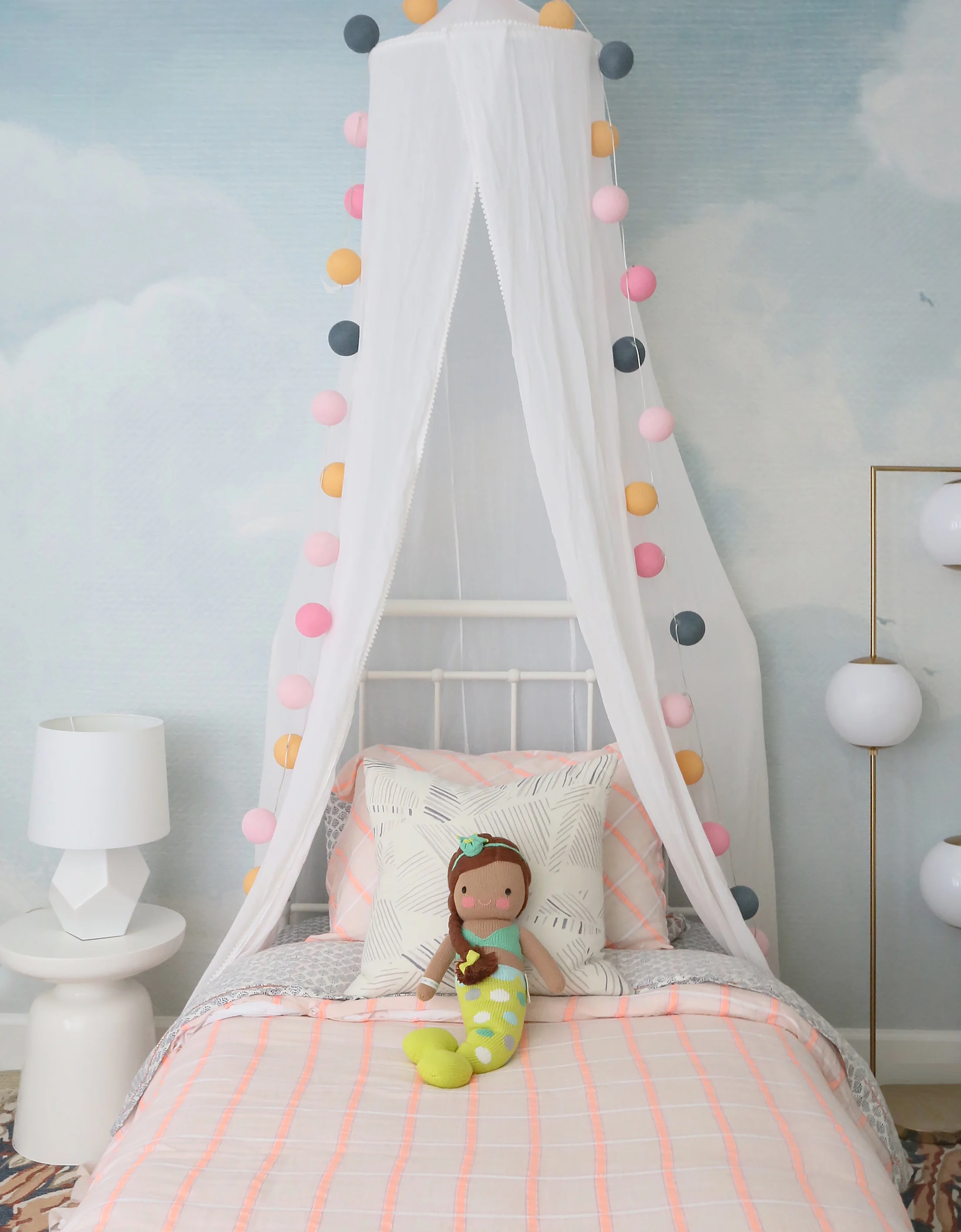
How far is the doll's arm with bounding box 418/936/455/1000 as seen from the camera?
1928 mm

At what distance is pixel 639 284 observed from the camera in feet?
7.33

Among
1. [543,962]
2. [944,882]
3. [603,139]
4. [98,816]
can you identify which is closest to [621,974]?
[543,962]

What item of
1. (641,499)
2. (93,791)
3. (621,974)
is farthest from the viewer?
(93,791)

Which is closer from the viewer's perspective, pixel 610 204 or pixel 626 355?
pixel 610 204

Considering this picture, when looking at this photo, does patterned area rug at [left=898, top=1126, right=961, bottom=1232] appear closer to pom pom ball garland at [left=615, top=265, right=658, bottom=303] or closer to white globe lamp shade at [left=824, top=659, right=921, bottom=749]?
white globe lamp shade at [left=824, top=659, right=921, bottom=749]

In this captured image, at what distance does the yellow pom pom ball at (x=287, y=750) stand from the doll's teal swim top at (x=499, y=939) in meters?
0.53

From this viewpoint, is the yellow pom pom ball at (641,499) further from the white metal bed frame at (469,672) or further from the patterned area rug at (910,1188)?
the patterned area rug at (910,1188)

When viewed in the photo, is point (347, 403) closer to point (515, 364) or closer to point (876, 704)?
point (515, 364)

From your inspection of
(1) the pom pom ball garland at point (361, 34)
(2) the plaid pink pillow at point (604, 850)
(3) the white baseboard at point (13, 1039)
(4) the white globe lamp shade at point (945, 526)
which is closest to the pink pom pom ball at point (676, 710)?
(2) the plaid pink pillow at point (604, 850)

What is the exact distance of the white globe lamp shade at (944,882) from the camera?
99.7 inches

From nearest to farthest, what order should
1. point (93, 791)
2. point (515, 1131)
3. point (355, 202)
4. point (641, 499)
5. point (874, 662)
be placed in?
point (515, 1131), point (641, 499), point (355, 202), point (93, 791), point (874, 662)

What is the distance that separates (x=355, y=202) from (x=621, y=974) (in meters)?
1.71

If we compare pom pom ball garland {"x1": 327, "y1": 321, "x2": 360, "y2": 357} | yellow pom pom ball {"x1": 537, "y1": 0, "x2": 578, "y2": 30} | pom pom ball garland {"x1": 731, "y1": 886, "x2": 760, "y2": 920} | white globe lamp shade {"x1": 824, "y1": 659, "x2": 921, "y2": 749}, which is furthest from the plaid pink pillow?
yellow pom pom ball {"x1": 537, "y1": 0, "x2": 578, "y2": 30}

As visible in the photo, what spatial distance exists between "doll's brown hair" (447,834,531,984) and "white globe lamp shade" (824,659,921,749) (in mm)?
1016
